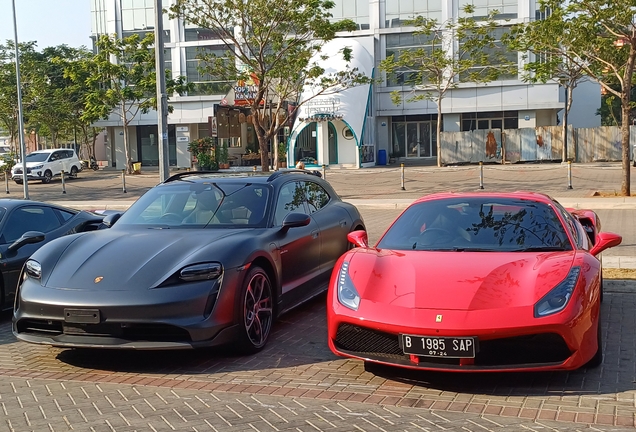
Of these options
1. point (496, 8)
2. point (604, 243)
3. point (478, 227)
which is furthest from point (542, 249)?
point (496, 8)

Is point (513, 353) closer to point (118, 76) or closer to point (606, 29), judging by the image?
point (606, 29)

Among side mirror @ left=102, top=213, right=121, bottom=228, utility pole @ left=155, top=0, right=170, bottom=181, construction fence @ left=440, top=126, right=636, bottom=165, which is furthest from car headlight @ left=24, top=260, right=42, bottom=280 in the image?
construction fence @ left=440, top=126, right=636, bottom=165

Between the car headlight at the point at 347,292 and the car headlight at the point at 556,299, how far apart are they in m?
1.28

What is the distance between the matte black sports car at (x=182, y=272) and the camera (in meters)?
5.84

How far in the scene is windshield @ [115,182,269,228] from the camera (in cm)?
732

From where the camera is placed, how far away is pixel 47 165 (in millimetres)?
41656

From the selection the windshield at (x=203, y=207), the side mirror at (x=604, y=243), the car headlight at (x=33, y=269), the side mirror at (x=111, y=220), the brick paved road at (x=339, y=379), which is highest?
the windshield at (x=203, y=207)

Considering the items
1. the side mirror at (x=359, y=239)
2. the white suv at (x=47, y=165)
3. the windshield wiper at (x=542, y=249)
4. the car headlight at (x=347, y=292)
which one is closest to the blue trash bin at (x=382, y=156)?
the white suv at (x=47, y=165)

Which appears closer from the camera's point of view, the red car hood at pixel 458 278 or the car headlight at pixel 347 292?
the red car hood at pixel 458 278

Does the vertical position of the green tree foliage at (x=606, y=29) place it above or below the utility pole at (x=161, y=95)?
above

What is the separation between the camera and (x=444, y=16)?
48.6m

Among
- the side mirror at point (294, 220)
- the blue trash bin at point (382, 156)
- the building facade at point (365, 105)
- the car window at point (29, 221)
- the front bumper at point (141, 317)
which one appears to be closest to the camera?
→ the front bumper at point (141, 317)

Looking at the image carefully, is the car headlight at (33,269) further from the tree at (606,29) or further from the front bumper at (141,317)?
the tree at (606,29)

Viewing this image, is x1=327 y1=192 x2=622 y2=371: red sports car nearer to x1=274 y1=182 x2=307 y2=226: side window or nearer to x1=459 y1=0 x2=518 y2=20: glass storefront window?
x1=274 y1=182 x2=307 y2=226: side window
